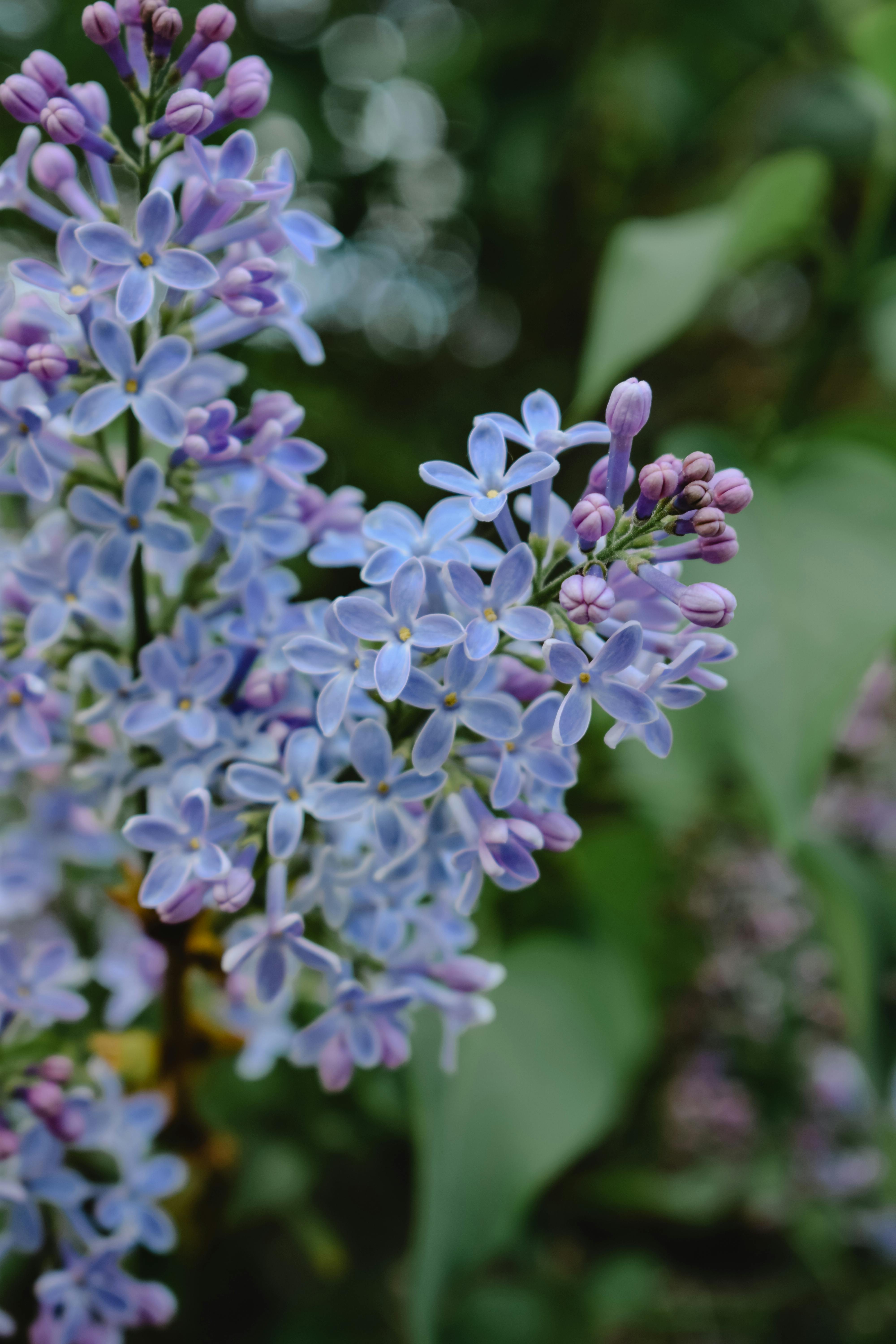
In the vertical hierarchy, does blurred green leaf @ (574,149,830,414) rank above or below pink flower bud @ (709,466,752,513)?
above

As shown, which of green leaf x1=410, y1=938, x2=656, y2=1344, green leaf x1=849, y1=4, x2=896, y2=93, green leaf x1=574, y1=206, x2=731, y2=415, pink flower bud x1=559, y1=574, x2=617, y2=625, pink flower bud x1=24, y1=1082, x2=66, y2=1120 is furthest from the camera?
green leaf x1=849, y1=4, x2=896, y2=93

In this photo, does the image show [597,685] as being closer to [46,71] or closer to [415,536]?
[415,536]

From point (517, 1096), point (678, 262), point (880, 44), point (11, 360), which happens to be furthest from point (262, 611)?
point (880, 44)

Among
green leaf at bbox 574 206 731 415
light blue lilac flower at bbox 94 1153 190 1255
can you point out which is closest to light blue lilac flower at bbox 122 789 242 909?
light blue lilac flower at bbox 94 1153 190 1255

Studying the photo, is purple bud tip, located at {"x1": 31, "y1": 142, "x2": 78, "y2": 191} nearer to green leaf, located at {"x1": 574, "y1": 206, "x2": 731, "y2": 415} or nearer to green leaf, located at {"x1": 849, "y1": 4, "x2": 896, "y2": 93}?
green leaf, located at {"x1": 574, "y1": 206, "x2": 731, "y2": 415}

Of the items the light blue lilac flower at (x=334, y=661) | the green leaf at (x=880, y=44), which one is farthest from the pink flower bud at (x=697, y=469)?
the green leaf at (x=880, y=44)

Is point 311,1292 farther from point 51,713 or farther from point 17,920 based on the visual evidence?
point 51,713

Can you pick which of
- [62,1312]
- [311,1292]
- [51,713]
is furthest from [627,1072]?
[51,713]
